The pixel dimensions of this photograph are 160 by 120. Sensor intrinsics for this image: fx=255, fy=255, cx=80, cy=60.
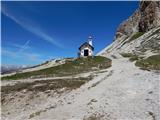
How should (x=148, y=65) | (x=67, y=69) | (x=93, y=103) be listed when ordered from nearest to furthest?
(x=93, y=103)
(x=148, y=65)
(x=67, y=69)

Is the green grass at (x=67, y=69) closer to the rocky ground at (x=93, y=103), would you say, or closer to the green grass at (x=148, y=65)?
the green grass at (x=148, y=65)

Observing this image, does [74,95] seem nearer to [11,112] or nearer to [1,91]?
[11,112]

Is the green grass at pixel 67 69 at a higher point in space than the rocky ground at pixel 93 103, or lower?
higher

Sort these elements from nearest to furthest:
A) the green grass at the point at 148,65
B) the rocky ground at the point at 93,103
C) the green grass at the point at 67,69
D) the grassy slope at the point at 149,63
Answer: the rocky ground at the point at 93,103 < the green grass at the point at 148,65 < the grassy slope at the point at 149,63 < the green grass at the point at 67,69

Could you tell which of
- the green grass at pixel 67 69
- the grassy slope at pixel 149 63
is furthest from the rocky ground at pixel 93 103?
the green grass at pixel 67 69

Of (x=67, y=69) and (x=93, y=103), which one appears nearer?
(x=93, y=103)

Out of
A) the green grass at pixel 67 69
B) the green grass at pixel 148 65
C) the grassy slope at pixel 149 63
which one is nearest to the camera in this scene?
the green grass at pixel 148 65

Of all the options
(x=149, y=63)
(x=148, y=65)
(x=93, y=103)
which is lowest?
(x=93, y=103)

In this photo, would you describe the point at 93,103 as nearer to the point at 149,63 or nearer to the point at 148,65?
the point at 148,65

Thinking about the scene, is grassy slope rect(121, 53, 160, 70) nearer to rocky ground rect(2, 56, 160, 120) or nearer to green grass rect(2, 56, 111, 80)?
green grass rect(2, 56, 111, 80)

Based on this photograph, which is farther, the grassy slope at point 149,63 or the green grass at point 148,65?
the grassy slope at point 149,63

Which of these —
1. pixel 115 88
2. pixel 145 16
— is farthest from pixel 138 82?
pixel 145 16

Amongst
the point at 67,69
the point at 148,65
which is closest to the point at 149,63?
the point at 148,65

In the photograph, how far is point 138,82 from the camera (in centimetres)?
3888
